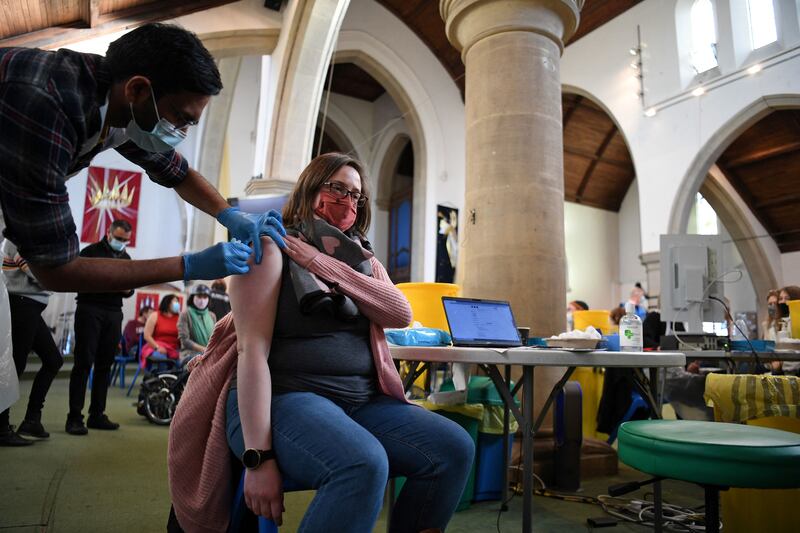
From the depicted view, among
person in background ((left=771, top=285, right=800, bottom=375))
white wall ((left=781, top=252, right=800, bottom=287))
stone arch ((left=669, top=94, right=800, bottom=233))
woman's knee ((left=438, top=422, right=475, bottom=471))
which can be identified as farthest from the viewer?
white wall ((left=781, top=252, right=800, bottom=287))

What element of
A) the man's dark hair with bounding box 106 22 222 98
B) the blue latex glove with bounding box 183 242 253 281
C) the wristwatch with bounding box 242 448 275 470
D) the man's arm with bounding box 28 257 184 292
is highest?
the man's dark hair with bounding box 106 22 222 98

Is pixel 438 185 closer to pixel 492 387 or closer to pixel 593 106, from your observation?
pixel 593 106

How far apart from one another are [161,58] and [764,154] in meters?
16.6

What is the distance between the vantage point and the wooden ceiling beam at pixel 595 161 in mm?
15501

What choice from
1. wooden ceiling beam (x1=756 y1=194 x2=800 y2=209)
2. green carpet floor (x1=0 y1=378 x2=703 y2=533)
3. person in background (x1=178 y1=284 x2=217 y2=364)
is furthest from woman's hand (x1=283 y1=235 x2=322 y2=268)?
wooden ceiling beam (x1=756 y1=194 x2=800 y2=209)

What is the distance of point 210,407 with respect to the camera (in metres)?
1.52

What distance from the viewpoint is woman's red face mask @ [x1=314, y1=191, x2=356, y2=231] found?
1823mm

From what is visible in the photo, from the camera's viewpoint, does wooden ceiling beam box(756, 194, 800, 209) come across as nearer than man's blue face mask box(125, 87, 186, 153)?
No

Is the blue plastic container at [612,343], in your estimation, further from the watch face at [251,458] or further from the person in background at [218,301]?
the person in background at [218,301]

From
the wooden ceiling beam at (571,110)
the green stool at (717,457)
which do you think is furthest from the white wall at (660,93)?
the green stool at (717,457)

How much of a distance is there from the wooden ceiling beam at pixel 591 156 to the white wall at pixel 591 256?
5.82 ft

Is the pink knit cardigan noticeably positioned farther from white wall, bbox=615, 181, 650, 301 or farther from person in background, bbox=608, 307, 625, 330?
white wall, bbox=615, 181, 650, 301

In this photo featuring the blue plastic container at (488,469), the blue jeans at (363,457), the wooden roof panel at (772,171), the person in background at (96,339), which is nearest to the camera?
the blue jeans at (363,457)

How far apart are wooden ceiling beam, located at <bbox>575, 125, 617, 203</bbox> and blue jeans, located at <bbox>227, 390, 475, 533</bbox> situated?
51.1 ft
